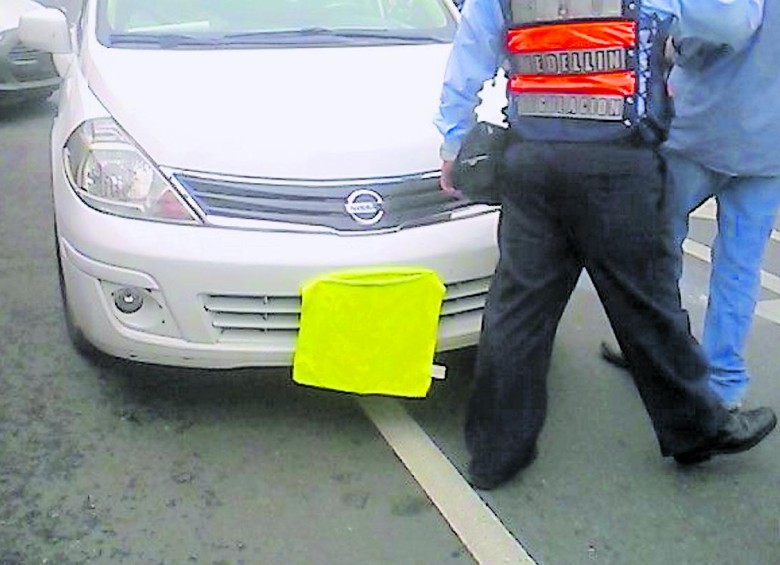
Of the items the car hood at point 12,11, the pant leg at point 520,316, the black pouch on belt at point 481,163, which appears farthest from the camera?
the car hood at point 12,11

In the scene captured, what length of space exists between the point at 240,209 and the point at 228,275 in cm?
22

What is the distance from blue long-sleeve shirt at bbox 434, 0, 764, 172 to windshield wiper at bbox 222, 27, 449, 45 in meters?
1.27

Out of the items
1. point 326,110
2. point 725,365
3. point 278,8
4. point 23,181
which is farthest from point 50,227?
point 725,365

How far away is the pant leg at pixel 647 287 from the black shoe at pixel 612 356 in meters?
0.88

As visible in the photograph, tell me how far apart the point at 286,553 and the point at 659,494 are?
3.65 feet

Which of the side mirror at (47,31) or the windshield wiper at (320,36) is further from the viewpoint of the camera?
the side mirror at (47,31)

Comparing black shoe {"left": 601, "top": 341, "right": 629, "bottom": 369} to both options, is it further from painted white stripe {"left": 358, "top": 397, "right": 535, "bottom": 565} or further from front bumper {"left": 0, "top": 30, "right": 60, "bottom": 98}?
front bumper {"left": 0, "top": 30, "right": 60, "bottom": 98}

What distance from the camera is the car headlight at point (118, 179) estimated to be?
3652 millimetres

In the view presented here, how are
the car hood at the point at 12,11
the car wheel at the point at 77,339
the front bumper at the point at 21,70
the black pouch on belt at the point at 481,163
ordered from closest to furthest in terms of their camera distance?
the black pouch on belt at the point at 481,163
the car wheel at the point at 77,339
the front bumper at the point at 21,70
the car hood at the point at 12,11

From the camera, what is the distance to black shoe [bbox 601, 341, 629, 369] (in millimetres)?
4391

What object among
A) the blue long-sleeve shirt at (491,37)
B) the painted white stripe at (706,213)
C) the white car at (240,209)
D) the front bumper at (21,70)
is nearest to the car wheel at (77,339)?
the white car at (240,209)

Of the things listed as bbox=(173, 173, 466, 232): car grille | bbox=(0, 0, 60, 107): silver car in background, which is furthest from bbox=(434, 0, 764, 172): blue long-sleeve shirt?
bbox=(0, 0, 60, 107): silver car in background

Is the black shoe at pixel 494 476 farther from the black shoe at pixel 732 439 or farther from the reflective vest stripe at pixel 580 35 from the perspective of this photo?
the reflective vest stripe at pixel 580 35

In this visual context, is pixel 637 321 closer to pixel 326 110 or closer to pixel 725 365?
pixel 725 365
